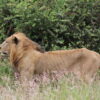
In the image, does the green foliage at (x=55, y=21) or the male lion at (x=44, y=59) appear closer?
the male lion at (x=44, y=59)

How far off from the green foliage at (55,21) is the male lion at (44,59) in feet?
5.51

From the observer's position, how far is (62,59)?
369 inches

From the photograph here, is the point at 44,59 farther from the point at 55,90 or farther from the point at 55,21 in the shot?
the point at 55,21

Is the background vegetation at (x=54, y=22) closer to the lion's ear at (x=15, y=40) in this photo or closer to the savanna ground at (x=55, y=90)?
the lion's ear at (x=15, y=40)

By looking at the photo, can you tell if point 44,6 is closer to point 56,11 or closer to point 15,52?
point 56,11

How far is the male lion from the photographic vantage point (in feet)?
30.3

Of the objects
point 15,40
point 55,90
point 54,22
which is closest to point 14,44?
point 15,40

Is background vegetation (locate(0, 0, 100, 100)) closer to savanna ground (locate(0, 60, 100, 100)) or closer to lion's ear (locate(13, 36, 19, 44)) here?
lion's ear (locate(13, 36, 19, 44))

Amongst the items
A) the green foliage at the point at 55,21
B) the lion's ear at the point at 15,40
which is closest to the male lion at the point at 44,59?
the lion's ear at the point at 15,40

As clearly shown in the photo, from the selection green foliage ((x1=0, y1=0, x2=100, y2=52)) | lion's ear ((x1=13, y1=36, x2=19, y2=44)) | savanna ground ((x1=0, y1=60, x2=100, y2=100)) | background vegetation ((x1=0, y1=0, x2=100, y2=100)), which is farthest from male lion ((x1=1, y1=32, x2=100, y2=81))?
green foliage ((x1=0, y1=0, x2=100, y2=52))

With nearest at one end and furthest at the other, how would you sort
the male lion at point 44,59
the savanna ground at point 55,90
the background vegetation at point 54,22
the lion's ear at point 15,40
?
the savanna ground at point 55,90
the male lion at point 44,59
the lion's ear at point 15,40
the background vegetation at point 54,22

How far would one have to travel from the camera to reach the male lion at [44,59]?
9.23 metres

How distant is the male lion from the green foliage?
1681 millimetres

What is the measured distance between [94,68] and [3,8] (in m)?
3.95
